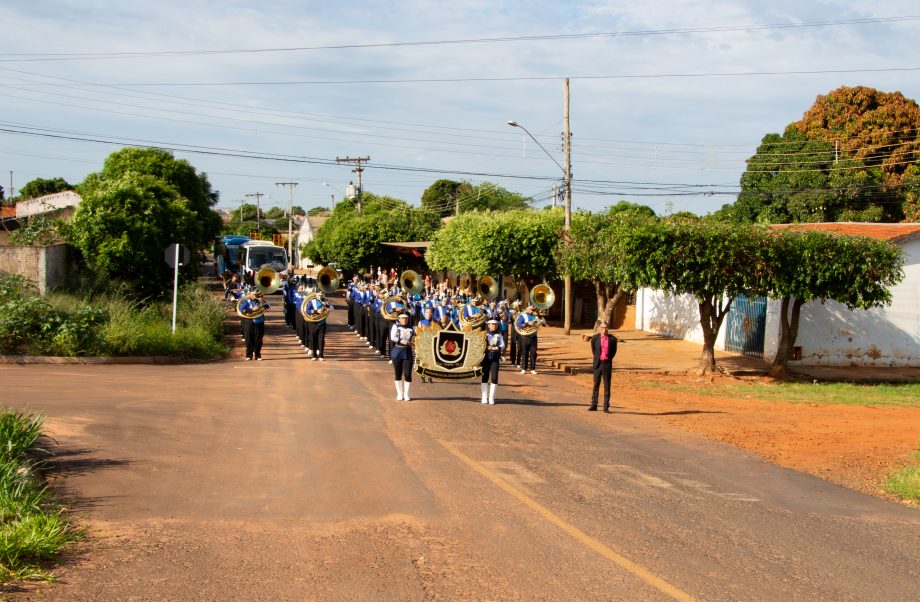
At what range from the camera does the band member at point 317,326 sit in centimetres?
2253

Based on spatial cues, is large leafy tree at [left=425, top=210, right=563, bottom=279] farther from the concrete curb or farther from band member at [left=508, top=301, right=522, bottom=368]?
the concrete curb

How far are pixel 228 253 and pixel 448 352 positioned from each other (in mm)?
53123

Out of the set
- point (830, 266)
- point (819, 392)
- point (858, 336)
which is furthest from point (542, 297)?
point (858, 336)

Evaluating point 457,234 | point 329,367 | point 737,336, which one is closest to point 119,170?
point 457,234

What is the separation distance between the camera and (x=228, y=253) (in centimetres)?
6688

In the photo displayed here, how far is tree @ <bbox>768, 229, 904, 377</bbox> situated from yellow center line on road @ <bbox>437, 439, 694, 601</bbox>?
12891mm

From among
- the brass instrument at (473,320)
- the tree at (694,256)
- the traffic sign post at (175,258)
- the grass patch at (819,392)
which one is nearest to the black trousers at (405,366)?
the brass instrument at (473,320)

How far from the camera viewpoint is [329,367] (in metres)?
21.3

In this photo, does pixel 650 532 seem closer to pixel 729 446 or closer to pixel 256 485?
pixel 256 485

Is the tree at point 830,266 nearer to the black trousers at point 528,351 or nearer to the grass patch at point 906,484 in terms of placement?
the black trousers at point 528,351

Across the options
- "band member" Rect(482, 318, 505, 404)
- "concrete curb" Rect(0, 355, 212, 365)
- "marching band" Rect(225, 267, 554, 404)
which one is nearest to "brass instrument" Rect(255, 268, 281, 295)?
"marching band" Rect(225, 267, 554, 404)

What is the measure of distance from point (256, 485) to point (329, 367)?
483 inches

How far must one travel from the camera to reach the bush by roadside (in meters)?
19.5

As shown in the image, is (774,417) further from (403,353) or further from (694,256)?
(403,353)
